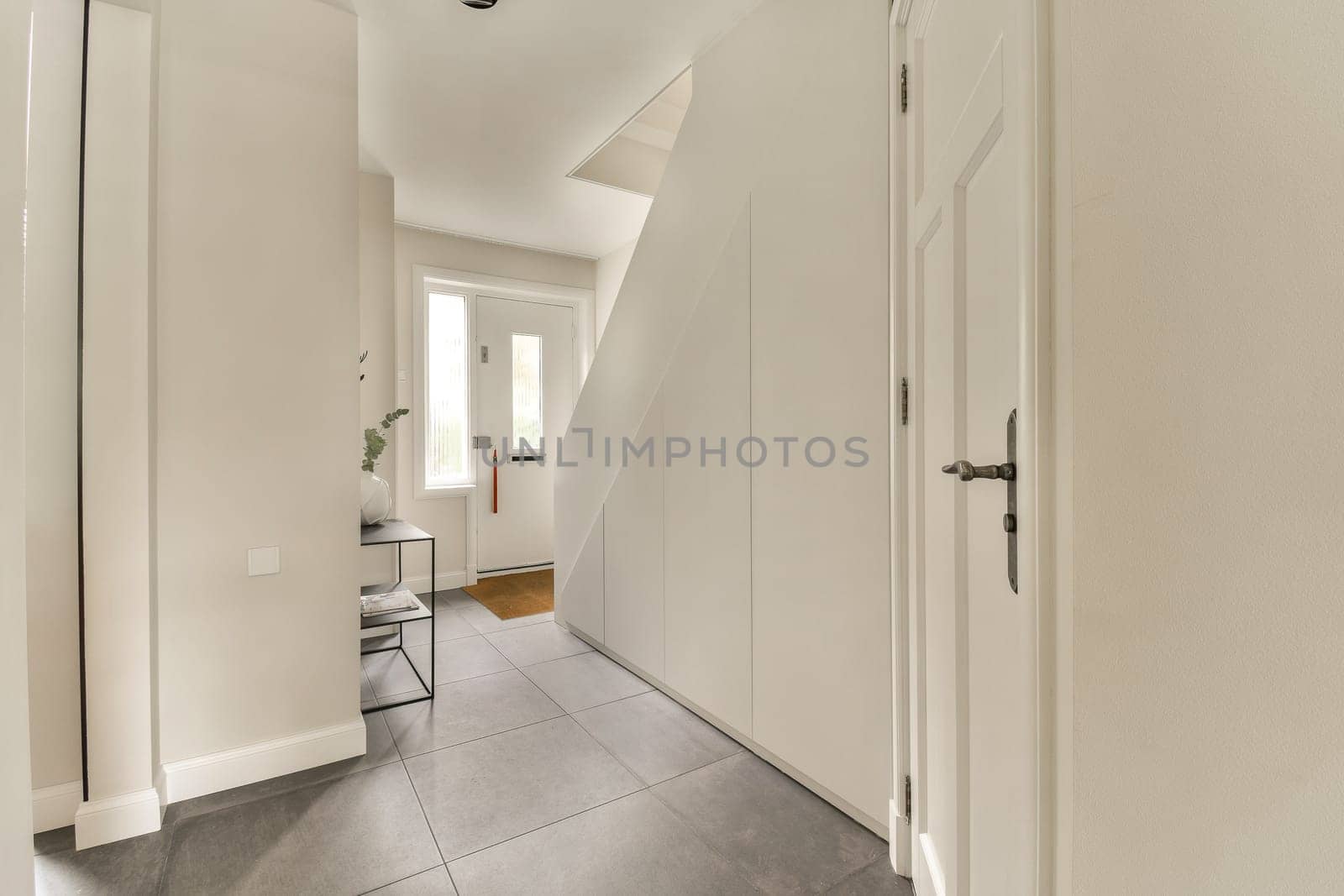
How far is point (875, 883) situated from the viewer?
1.51 meters

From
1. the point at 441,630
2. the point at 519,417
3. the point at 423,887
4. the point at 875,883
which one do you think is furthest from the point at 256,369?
the point at 519,417

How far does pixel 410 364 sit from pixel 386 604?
2.05m

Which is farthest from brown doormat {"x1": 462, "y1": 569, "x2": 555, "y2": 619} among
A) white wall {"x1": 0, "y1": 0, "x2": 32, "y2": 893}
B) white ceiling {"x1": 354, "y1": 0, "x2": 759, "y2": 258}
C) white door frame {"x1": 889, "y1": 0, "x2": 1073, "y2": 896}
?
white door frame {"x1": 889, "y1": 0, "x2": 1073, "y2": 896}

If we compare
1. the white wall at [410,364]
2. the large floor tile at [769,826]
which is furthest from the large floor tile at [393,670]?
the large floor tile at [769,826]

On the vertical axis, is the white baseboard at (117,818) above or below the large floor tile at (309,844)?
above

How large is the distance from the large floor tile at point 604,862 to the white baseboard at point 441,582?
276 centimetres

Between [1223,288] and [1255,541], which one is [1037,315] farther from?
[1255,541]

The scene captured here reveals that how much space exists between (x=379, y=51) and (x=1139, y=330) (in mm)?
2809

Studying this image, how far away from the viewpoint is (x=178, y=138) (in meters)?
1.88

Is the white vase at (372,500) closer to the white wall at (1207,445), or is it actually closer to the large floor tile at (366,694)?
the large floor tile at (366,694)

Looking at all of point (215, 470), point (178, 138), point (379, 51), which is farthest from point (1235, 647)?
point (379, 51)

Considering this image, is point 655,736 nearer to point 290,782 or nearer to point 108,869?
point 290,782

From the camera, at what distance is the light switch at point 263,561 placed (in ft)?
6.55

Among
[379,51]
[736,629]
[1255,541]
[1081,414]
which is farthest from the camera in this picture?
[379,51]
